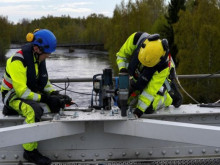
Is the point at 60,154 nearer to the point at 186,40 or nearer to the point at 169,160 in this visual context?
the point at 169,160

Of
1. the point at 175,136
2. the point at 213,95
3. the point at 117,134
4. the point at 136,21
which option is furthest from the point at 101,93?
the point at 136,21

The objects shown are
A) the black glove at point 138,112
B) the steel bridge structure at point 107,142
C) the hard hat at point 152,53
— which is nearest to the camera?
the steel bridge structure at point 107,142

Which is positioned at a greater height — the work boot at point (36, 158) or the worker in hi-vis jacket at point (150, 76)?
the worker in hi-vis jacket at point (150, 76)

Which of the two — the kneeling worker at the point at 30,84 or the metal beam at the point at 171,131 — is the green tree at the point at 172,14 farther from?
the metal beam at the point at 171,131

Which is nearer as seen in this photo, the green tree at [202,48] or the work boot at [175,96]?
the work boot at [175,96]

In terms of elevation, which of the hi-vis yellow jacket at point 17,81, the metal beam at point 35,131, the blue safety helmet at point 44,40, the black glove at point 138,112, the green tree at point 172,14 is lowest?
the metal beam at point 35,131

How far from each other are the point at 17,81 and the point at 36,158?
42.0 inches

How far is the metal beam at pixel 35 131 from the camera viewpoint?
4.26 meters

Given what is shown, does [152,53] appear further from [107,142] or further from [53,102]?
[53,102]

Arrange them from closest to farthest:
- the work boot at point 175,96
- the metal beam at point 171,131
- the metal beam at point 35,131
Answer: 1. the metal beam at point 171,131
2. the metal beam at point 35,131
3. the work boot at point 175,96

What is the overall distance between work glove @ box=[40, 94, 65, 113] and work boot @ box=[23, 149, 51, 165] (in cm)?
67

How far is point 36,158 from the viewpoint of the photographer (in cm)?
493

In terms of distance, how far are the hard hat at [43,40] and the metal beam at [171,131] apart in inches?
54.7

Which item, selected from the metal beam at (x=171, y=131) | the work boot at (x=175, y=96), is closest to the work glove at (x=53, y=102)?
the metal beam at (x=171, y=131)
